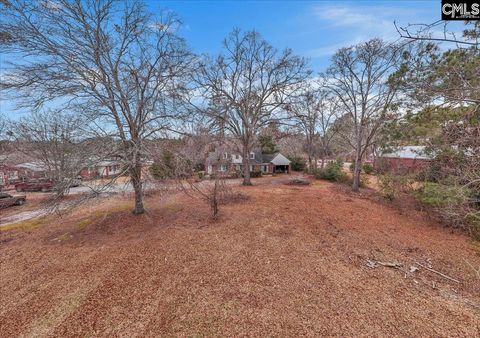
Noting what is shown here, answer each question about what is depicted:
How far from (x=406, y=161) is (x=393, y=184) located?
485 inches

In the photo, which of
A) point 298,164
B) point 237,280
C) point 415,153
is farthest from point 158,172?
point 298,164

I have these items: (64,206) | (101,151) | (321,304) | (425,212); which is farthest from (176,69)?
(425,212)

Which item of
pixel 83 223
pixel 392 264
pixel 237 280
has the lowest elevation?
pixel 392 264

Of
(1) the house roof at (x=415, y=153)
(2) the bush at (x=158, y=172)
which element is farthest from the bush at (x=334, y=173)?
(2) the bush at (x=158, y=172)

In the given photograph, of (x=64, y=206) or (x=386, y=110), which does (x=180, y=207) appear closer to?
(x=64, y=206)

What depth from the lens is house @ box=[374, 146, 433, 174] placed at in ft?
36.5

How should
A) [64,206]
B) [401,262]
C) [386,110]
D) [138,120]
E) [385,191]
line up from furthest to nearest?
[386,110], [385,191], [138,120], [64,206], [401,262]

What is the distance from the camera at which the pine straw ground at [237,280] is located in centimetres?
361

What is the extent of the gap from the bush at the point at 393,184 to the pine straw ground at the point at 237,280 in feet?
9.96

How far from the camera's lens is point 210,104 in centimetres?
1669

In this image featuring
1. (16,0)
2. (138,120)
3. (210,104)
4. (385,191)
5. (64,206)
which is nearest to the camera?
(16,0)

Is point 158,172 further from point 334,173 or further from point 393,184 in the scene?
point 334,173

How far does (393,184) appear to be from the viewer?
11695mm

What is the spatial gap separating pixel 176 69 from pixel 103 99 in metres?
3.18
